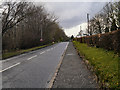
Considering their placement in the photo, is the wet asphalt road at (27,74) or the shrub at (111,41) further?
the shrub at (111,41)

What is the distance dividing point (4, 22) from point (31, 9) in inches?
193

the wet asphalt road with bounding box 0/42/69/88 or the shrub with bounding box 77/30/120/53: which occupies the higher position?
the shrub with bounding box 77/30/120/53

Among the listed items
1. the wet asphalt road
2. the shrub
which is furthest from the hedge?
the wet asphalt road

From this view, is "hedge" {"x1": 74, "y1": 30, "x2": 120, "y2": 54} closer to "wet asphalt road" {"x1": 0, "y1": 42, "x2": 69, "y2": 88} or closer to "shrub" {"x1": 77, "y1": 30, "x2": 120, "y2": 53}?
"shrub" {"x1": 77, "y1": 30, "x2": 120, "y2": 53}

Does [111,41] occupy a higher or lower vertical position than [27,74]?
higher

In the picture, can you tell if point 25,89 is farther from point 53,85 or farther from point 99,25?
point 99,25

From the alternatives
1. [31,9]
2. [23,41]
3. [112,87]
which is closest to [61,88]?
[112,87]

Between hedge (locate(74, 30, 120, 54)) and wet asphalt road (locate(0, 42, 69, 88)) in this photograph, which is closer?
wet asphalt road (locate(0, 42, 69, 88))

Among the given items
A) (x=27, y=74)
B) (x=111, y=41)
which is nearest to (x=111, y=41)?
(x=111, y=41)

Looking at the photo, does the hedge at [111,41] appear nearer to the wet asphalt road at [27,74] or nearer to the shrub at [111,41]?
the shrub at [111,41]

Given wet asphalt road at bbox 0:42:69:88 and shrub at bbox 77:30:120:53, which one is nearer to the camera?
wet asphalt road at bbox 0:42:69:88

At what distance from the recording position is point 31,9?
20281 mm

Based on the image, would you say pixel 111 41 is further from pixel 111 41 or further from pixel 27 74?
pixel 27 74

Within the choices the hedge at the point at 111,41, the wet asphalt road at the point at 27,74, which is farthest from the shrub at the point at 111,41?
the wet asphalt road at the point at 27,74
